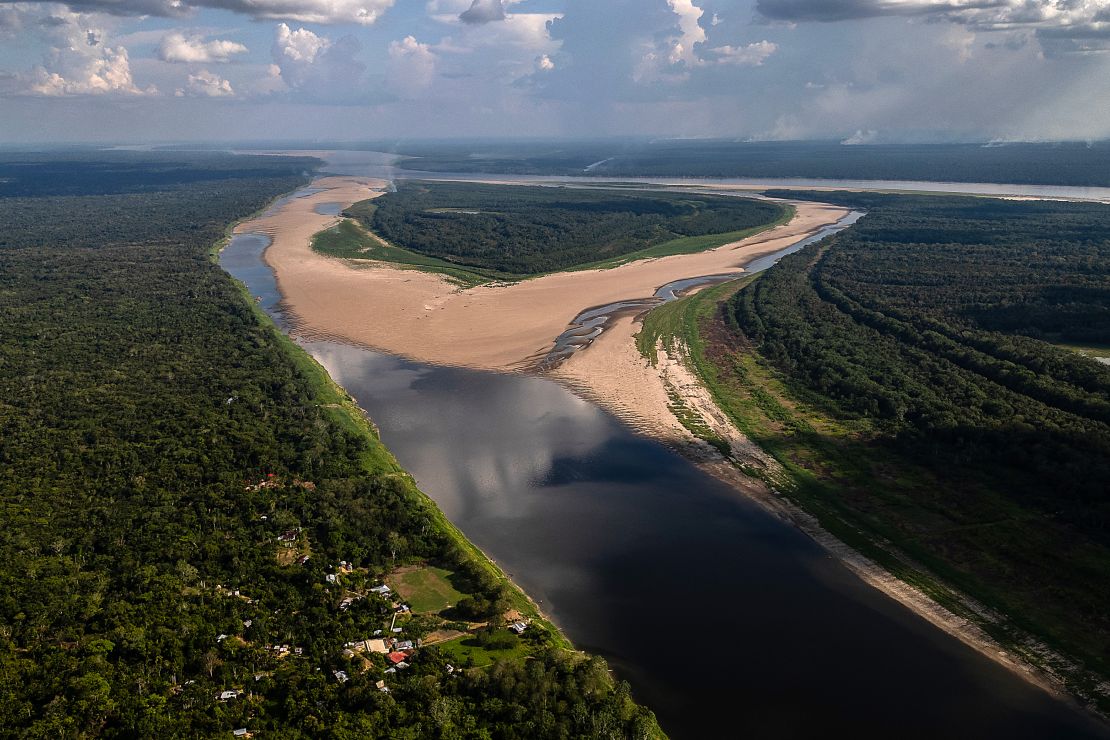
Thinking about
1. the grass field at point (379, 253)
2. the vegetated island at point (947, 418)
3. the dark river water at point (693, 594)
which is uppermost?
the grass field at point (379, 253)

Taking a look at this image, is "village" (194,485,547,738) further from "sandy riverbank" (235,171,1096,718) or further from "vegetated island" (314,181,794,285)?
"vegetated island" (314,181,794,285)

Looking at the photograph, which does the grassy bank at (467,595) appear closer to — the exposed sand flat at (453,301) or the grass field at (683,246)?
the exposed sand flat at (453,301)

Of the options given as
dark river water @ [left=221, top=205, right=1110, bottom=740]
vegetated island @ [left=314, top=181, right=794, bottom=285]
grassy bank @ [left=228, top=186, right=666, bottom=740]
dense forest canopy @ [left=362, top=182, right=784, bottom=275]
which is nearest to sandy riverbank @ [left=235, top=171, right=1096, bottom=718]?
dark river water @ [left=221, top=205, right=1110, bottom=740]

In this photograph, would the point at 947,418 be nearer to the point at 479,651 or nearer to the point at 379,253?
the point at 479,651

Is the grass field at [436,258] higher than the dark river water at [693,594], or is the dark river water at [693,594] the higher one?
the grass field at [436,258]

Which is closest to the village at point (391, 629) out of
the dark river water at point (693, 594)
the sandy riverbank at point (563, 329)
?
the dark river water at point (693, 594)

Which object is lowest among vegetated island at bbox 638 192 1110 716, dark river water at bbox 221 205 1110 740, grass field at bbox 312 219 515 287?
dark river water at bbox 221 205 1110 740

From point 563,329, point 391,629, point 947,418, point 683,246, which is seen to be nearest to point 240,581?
point 391,629
